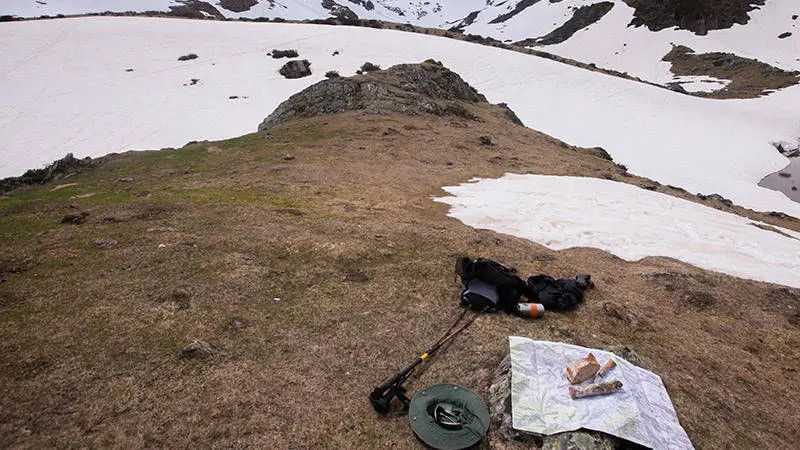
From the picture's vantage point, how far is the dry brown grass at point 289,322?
6.00 meters

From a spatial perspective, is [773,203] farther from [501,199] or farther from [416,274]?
[416,274]

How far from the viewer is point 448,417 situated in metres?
6.05

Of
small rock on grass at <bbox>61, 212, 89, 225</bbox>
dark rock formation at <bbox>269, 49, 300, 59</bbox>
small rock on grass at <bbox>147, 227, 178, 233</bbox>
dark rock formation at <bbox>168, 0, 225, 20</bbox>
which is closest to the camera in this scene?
small rock on grass at <bbox>147, 227, 178, 233</bbox>

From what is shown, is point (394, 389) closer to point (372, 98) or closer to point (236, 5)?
point (372, 98)

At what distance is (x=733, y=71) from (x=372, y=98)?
262 feet

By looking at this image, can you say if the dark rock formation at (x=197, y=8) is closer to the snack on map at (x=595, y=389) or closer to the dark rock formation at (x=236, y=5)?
the dark rock formation at (x=236, y=5)

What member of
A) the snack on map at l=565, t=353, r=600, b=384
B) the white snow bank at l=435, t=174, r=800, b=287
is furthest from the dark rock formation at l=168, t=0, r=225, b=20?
the snack on map at l=565, t=353, r=600, b=384

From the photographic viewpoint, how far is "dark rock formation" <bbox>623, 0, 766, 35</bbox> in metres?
94.4

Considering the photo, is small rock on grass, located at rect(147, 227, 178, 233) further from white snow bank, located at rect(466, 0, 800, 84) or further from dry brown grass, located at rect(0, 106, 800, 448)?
white snow bank, located at rect(466, 0, 800, 84)

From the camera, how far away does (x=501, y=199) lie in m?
16.9

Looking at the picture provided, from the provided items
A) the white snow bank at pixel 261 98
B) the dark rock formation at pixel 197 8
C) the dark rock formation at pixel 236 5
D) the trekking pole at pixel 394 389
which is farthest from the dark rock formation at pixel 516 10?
the trekking pole at pixel 394 389

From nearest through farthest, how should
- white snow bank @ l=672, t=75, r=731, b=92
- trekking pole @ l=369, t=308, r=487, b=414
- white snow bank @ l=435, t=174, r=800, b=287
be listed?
trekking pole @ l=369, t=308, r=487, b=414 → white snow bank @ l=435, t=174, r=800, b=287 → white snow bank @ l=672, t=75, r=731, b=92

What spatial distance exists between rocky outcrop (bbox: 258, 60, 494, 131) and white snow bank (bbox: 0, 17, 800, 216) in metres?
Answer: 12.3

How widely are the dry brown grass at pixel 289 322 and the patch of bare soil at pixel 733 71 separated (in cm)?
6875
